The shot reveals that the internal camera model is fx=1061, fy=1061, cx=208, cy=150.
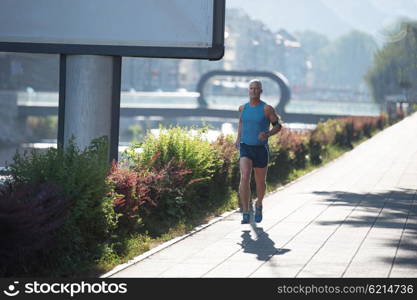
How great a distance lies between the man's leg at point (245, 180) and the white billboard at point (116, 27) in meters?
1.46

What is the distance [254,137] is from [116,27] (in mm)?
2579

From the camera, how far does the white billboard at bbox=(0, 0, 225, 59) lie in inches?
531

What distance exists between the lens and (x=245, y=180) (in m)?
12.8

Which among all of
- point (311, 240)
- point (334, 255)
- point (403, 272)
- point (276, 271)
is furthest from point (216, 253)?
point (403, 272)

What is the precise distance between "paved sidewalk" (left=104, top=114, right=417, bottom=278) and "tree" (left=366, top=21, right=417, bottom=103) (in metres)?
50.2

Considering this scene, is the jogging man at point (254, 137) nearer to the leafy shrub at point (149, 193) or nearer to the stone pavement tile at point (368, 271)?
the leafy shrub at point (149, 193)

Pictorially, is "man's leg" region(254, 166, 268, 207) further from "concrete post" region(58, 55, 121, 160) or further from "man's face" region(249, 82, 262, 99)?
"concrete post" region(58, 55, 121, 160)

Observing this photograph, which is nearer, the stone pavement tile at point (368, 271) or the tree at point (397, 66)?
the stone pavement tile at point (368, 271)

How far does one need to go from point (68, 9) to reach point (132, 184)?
382 cm

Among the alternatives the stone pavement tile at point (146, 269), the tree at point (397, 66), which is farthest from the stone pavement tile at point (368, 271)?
the tree at point (397, 66)

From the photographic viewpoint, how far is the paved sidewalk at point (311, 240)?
30.6 ft
